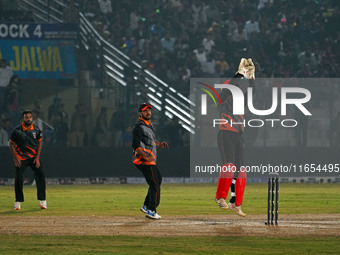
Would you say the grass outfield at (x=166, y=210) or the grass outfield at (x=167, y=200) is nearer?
the grass outfield at (x=166, y=210)

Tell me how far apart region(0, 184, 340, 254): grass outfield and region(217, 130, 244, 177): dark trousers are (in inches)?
90.8

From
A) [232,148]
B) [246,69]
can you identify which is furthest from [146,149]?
[246,69]

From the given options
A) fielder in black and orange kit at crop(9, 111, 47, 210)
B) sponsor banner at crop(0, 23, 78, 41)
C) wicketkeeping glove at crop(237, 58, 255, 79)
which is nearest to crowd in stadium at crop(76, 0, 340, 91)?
sponsor banner at crop(0, 23, 78, 41)

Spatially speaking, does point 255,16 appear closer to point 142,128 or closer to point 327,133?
point 327,133

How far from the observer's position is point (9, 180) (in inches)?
1086

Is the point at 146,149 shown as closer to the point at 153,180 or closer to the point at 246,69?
the point at 153,180

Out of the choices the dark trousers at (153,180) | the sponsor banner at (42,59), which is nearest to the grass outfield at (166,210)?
the dark trousers at (153,180)

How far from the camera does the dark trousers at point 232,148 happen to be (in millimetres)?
16281

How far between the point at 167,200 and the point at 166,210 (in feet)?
9.79

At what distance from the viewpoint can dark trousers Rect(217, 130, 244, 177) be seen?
16.3 m

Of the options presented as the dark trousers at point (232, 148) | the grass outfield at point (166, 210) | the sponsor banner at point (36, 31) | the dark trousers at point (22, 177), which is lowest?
the grass outfield at point (166, 210)

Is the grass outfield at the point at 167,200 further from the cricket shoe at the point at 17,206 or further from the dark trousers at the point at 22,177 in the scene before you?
the dark trousers at the point at 22,177

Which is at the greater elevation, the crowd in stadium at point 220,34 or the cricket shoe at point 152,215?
the crowd in stadium at point 220,34

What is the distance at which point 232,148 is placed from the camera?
643 inches
